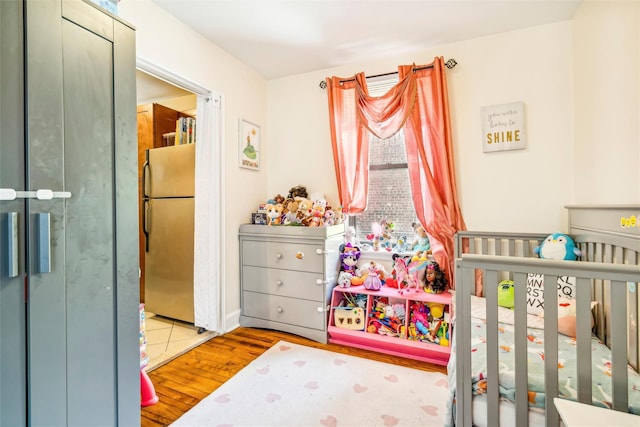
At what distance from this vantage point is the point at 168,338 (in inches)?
99.7

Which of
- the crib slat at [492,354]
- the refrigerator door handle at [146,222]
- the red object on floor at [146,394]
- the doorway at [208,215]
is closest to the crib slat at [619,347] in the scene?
the crib slat at [492,354]

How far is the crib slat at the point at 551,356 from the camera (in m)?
0.99

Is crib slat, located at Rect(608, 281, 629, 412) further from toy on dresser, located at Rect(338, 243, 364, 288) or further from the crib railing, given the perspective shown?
toy on dresser, located at Rect(338, 243, 364, 288)

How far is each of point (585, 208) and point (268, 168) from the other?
2597 millimetres

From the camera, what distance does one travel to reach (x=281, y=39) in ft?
7.96

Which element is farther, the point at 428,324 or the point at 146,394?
the point at 428,324

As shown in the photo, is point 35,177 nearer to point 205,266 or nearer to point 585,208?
point 205,266

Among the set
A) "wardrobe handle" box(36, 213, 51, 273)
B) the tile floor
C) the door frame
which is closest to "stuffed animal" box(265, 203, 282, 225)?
the door frame

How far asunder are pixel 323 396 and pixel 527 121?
2.44 m

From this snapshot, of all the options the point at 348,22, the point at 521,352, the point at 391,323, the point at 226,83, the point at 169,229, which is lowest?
the point at 391,323

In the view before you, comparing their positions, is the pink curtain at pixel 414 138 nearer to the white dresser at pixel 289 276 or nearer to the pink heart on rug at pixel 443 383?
the white dresser at pixel 289 276

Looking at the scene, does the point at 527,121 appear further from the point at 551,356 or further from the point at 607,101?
the point at 551,356

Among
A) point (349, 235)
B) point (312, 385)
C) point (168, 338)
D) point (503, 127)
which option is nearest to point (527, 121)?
point (503, 127)

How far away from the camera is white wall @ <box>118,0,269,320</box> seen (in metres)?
1.97
